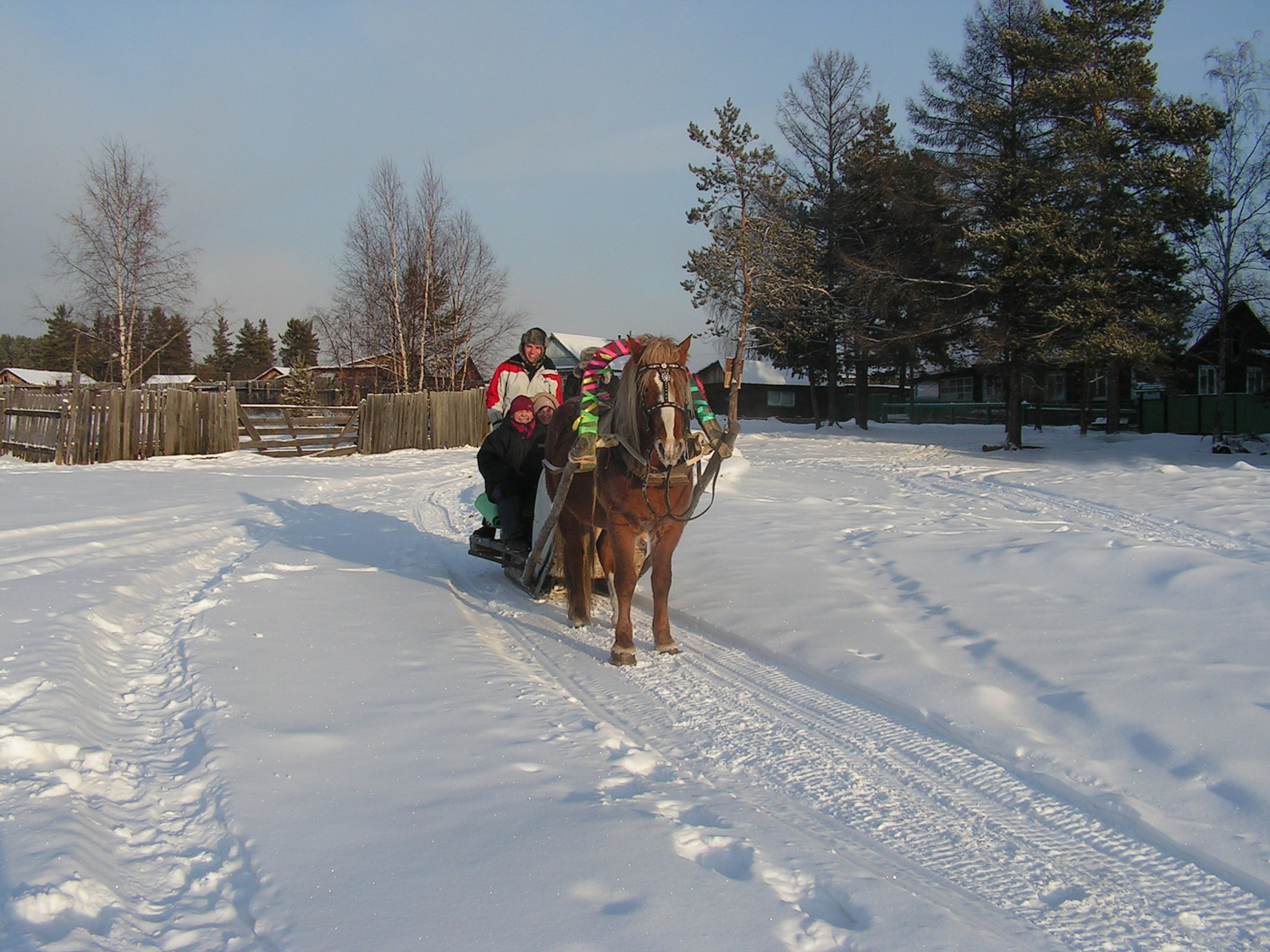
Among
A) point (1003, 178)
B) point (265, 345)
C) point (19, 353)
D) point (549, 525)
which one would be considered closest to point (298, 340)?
point (265, 345)

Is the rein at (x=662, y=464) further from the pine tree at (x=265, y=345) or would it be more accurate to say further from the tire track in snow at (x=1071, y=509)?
the pine tree at (x=265, y=345)

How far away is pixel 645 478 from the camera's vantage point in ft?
17.7

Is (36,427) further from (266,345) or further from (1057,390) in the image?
(266,345)

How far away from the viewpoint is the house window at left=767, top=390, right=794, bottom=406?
5912 cm

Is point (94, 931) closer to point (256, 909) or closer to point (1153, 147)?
point (256, 909)

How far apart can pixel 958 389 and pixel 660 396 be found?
5551 centimetres

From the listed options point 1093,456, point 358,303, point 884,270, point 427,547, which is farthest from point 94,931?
point 358,303

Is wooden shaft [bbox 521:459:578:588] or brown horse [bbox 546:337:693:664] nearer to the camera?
brown horse [bbox 546:337:693:664]

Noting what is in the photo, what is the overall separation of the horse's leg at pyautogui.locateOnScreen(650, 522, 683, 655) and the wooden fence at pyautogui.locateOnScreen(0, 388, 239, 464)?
1820cm

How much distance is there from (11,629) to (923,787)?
524 centimetres

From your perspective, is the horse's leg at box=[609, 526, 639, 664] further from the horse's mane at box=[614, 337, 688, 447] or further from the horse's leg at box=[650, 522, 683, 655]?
→ the horse's mane at box=[614, 337, 688, 447]

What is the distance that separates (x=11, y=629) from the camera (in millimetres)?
5230

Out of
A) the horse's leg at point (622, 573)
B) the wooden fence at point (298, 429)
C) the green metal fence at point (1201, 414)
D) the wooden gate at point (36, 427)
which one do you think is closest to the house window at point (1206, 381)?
the green metal fence at point (1201, 414)

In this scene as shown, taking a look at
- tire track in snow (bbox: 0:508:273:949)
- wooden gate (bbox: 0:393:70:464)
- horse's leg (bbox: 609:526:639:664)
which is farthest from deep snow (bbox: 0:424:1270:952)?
wooden gate (bbox: 0:393:70:464)
